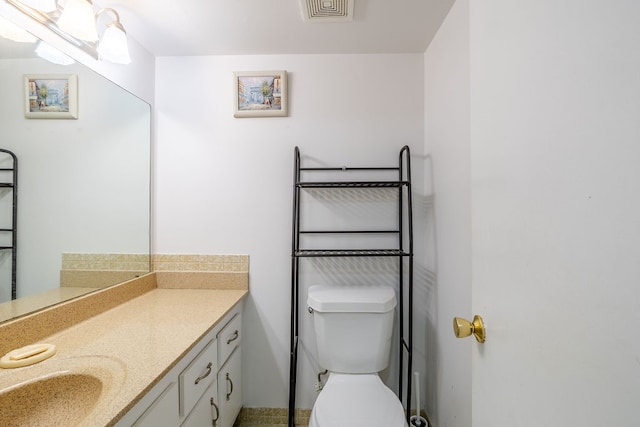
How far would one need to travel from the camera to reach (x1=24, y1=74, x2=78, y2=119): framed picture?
1.01 metres

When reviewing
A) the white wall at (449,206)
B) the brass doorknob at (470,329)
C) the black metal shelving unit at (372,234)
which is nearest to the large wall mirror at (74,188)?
the black metal shelving unit at (372,234)

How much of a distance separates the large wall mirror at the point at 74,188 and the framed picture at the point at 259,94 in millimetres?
598

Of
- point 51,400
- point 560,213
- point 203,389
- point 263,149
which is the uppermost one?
point 263,149

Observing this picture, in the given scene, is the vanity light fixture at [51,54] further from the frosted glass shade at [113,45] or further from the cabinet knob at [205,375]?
the cabinet knob at [205,375]

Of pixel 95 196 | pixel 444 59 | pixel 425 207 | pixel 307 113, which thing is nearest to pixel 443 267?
pixel 425 207

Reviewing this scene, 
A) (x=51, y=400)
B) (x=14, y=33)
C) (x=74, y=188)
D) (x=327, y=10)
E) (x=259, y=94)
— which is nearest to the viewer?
(x=51, y=400)

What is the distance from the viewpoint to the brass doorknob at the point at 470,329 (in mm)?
618

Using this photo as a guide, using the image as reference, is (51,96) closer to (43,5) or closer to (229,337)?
(43,5)

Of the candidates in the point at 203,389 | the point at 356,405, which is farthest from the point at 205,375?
the point at 356,405

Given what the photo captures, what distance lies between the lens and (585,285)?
357 mm

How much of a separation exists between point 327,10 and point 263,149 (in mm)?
818

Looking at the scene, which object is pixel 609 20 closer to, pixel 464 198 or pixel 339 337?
pixel 464 198

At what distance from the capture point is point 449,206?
4.48 feet

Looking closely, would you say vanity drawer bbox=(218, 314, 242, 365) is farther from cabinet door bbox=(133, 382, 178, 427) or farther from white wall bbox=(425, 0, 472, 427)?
white wall bbox=(425, 0, 472, 427)
